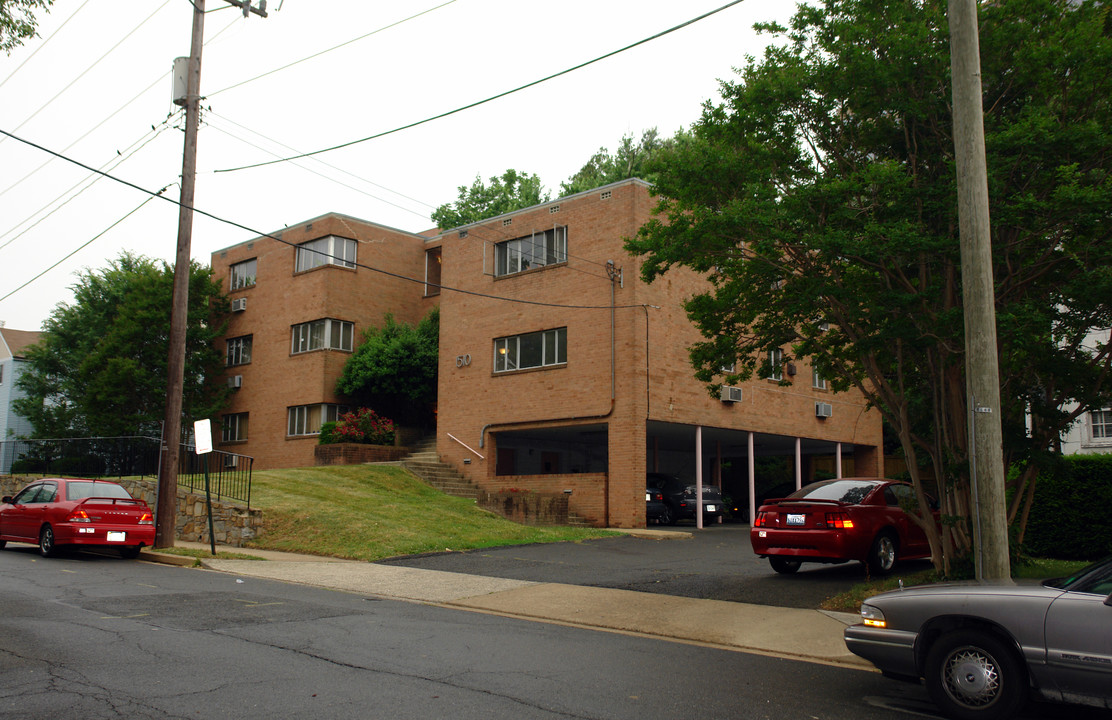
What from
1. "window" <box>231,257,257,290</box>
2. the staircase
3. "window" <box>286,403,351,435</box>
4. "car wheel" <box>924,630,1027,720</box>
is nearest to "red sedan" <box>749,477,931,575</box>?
"car wheel" <box>924,630,1027,720</box>

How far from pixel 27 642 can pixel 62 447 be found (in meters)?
20.9

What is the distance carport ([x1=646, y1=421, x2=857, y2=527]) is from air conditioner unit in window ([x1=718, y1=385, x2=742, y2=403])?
918mm

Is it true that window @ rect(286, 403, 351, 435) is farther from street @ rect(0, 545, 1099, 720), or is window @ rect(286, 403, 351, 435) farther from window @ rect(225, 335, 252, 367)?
street @ rect(0, 545, 1099, 720)

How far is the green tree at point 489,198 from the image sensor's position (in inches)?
1916

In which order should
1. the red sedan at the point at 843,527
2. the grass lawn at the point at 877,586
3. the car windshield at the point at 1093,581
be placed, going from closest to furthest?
the car windshield at the point at 1093,581
the grass lawn at the point at 877,586
the red sedan at the point at 843,527

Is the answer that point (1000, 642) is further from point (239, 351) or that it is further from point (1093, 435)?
point (239, 351)

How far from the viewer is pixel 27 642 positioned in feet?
25.0

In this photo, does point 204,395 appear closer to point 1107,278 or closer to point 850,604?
point 850,604

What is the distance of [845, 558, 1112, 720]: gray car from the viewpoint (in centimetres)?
541

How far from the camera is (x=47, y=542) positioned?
15828 millimetres

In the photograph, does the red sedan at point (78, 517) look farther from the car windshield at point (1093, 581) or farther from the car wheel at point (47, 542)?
the car windshield at point (1093, 581)

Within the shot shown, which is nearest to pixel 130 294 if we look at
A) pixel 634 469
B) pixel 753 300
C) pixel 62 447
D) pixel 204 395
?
pixel 204 395

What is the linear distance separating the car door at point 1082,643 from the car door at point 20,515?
53.9 ft

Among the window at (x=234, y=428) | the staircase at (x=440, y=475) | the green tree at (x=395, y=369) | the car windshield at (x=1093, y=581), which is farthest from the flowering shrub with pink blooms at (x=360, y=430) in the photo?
the car windshield at (x=1093, y=581)
